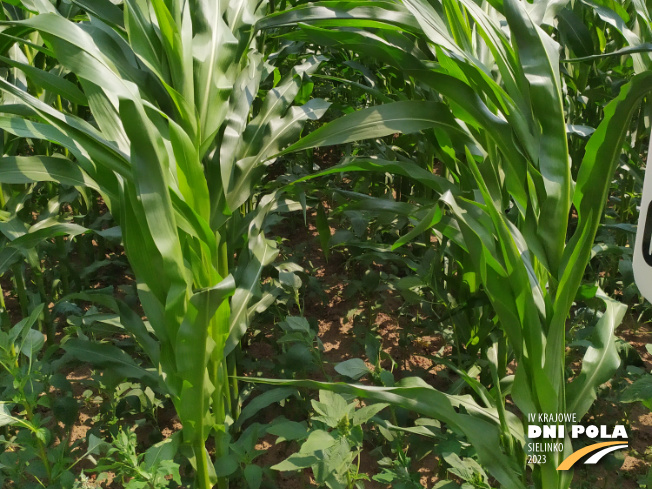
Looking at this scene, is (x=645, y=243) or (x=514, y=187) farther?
(x=514, y=187)

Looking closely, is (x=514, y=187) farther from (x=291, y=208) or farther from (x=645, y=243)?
(x=291, y=208)

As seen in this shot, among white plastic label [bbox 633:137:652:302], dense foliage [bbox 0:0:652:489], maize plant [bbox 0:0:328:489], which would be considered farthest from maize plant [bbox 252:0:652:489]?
maize plant [bbox 0:0:328:489]

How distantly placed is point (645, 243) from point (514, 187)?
29 centimetres

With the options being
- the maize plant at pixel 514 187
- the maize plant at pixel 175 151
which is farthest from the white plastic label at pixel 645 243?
the maize plant at pixel 175 151

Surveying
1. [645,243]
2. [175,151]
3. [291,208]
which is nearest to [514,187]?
[645,243]

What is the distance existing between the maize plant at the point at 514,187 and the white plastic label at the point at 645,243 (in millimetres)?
104

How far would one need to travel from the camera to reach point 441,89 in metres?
1.11

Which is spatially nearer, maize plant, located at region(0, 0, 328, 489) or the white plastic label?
the white plastic label

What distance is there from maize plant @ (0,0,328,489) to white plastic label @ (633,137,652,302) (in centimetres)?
68

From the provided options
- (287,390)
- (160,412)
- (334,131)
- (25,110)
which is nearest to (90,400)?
(160,412)

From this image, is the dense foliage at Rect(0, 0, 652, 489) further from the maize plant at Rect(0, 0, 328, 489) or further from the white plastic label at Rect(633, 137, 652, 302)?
the white plastic label at Rect(633, 137, 652, 302)

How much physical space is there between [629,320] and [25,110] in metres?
2.12

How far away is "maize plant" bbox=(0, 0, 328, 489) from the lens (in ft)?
3.38

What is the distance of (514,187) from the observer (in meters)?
1.12
